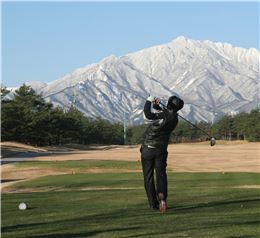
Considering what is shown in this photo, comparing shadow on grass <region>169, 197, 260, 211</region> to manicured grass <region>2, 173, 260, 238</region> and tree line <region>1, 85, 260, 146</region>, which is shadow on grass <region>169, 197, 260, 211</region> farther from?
tree line <region>1, 85, 260, 146</region>

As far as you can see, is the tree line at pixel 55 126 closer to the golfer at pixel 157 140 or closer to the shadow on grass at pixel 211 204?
the shadow on grass at pixel 211 204

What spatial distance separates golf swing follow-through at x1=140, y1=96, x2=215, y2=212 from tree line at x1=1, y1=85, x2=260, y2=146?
162 feet

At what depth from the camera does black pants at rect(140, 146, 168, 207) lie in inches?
496

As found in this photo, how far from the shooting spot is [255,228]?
9.77m

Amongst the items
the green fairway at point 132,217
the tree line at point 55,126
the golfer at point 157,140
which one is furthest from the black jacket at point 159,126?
the tree line at point 55,126

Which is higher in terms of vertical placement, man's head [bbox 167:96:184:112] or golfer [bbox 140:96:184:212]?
man's head [bbox 167:96:184:112]

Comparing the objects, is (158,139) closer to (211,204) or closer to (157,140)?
(157,140)

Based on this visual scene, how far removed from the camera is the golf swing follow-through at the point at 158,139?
12531 mm

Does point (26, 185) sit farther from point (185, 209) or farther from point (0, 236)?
point (0, 236)

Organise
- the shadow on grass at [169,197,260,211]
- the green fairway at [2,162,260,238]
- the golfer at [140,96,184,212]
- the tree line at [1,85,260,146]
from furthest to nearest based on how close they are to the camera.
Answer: the tree line at [1,85,260,146] → the shadow on grass at [169,197,260,211] → the golfer at [140,96,184,212] → the green fairway at [2,162,260,238]

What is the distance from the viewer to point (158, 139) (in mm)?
12656

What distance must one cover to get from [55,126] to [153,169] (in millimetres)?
93037

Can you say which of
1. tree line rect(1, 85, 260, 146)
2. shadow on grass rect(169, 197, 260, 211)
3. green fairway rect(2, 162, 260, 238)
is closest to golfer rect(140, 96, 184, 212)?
green fairway rect(2, 162, 260, 238)

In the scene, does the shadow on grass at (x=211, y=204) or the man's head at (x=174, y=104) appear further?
the shadow on grass at (x=211, y=204)
